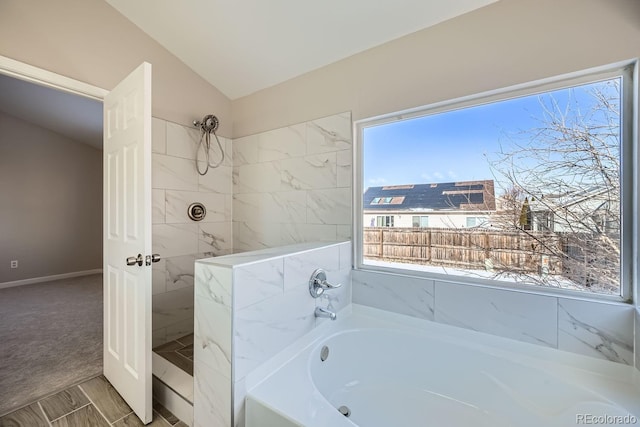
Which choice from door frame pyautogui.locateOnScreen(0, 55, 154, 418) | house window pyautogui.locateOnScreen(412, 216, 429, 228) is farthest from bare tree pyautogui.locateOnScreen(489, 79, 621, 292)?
door frame pyautogui.locateOnScreen(0, 55, 154, 418)

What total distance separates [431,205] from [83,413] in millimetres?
2478

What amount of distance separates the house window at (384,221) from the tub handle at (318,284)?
638 millimetres

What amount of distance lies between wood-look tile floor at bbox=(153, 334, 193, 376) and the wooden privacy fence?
5.13ft

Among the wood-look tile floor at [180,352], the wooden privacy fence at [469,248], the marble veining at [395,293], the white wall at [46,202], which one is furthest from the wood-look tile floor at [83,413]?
the white wall at [46,202]

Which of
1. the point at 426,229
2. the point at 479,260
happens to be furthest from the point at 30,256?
the point at 479,260

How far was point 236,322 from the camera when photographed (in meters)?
1.14

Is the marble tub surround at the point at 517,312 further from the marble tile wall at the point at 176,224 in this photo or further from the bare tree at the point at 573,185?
the marble tile wall at the point at 176,224

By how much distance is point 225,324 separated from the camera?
3.78 ft

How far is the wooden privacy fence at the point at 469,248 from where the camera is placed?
1506 millimetres

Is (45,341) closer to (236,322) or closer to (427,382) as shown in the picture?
(236,322)

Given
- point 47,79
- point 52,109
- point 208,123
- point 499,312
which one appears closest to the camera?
point 499,312

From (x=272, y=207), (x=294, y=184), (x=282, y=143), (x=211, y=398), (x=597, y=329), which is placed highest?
(x=282, y=143)

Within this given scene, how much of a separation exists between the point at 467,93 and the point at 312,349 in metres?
1.81

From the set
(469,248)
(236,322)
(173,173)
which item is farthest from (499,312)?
(173,173)
